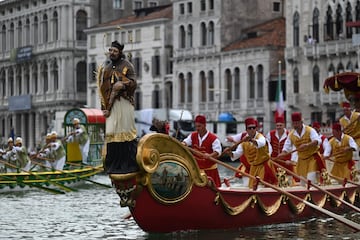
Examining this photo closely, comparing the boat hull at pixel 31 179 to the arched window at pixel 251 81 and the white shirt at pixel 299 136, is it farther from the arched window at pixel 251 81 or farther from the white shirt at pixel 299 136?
the arched window at pixel 251 81

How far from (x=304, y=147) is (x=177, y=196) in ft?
12.9

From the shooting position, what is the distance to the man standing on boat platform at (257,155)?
17.2 metres

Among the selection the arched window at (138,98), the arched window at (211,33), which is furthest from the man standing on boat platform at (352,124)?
the arched window at (138,98)

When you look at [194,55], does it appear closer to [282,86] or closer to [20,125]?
[282,86]

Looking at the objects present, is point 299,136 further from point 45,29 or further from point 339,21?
point 45,29

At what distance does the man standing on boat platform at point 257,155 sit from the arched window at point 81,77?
2447 inches

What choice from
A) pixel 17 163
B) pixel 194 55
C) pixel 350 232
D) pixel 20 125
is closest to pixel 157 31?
pixel 194 55

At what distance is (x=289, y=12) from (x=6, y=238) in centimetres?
4432

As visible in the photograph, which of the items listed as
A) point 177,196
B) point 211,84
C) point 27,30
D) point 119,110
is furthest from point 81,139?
point 27,30

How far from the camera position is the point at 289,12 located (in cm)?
5884

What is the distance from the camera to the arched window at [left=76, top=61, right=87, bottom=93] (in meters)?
79.4

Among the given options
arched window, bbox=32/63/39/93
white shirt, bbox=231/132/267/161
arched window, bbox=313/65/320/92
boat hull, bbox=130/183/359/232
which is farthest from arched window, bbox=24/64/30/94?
boat hull, bbox=130/183/359/232

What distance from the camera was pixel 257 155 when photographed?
17.7 metres

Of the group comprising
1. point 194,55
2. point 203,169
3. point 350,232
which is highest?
point 194,55
